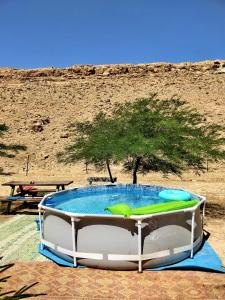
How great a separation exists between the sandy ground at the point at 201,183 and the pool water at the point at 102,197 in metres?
2.36

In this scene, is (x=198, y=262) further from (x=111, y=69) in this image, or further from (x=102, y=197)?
(x=111, y=69)

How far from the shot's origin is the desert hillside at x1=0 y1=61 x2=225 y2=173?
41281 millimetres

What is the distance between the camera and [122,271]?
330 inches

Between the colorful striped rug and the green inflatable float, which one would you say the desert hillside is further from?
the green inflatable float

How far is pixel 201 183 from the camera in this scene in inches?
924

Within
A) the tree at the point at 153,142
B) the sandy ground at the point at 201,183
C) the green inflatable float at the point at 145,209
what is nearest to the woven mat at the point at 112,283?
the green inflatable float at the point at 145,209

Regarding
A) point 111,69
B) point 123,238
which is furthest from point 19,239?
point 111,69

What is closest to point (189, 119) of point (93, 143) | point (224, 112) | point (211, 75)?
point (93, 143)

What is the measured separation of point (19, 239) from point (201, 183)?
15662mm

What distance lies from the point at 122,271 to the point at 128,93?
5225 cm

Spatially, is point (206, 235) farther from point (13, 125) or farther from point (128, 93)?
point (128, 93)

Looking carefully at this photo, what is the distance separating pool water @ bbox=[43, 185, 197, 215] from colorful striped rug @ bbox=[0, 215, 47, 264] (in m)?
1.30

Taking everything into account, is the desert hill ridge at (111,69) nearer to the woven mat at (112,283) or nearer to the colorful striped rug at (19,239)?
the colorful striped rug at (19,239)

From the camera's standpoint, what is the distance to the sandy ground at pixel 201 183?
11628 millimetres
